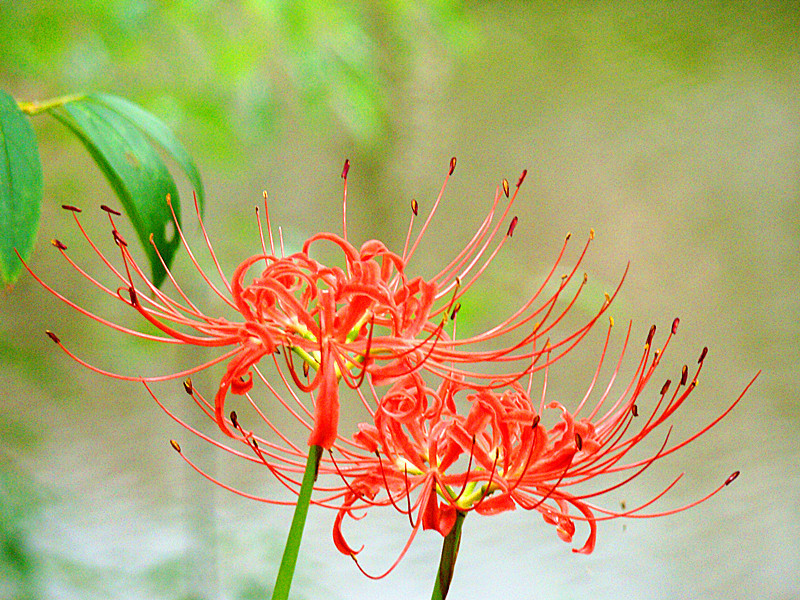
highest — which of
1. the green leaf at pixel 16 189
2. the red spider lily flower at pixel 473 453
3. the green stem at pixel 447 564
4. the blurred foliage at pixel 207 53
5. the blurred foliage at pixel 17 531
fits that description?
the blurred foliage at pixel 207 53

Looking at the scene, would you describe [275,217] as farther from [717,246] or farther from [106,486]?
[717,246]

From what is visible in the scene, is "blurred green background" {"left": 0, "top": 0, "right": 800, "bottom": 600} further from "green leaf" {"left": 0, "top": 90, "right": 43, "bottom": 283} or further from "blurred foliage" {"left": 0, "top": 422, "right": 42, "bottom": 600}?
"green leaf" {"left": 0, "top": 90, "right": 43, "bottom": 283}

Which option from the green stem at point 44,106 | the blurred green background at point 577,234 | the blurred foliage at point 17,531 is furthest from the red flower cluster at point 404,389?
the blurred green background at point 577,234

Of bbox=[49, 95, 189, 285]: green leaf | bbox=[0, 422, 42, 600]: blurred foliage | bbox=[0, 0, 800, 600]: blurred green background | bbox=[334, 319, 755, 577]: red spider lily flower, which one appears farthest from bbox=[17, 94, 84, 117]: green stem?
bbox=[0, 0, 800, 600]: blurred green background

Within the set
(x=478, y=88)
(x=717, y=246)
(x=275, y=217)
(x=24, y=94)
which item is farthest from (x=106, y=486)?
(x=717, y=246)

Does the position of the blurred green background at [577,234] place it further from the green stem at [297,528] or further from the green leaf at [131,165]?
the green stem at [297,528]

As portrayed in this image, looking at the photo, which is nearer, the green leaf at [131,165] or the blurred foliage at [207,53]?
the green leaf at [131,165]
